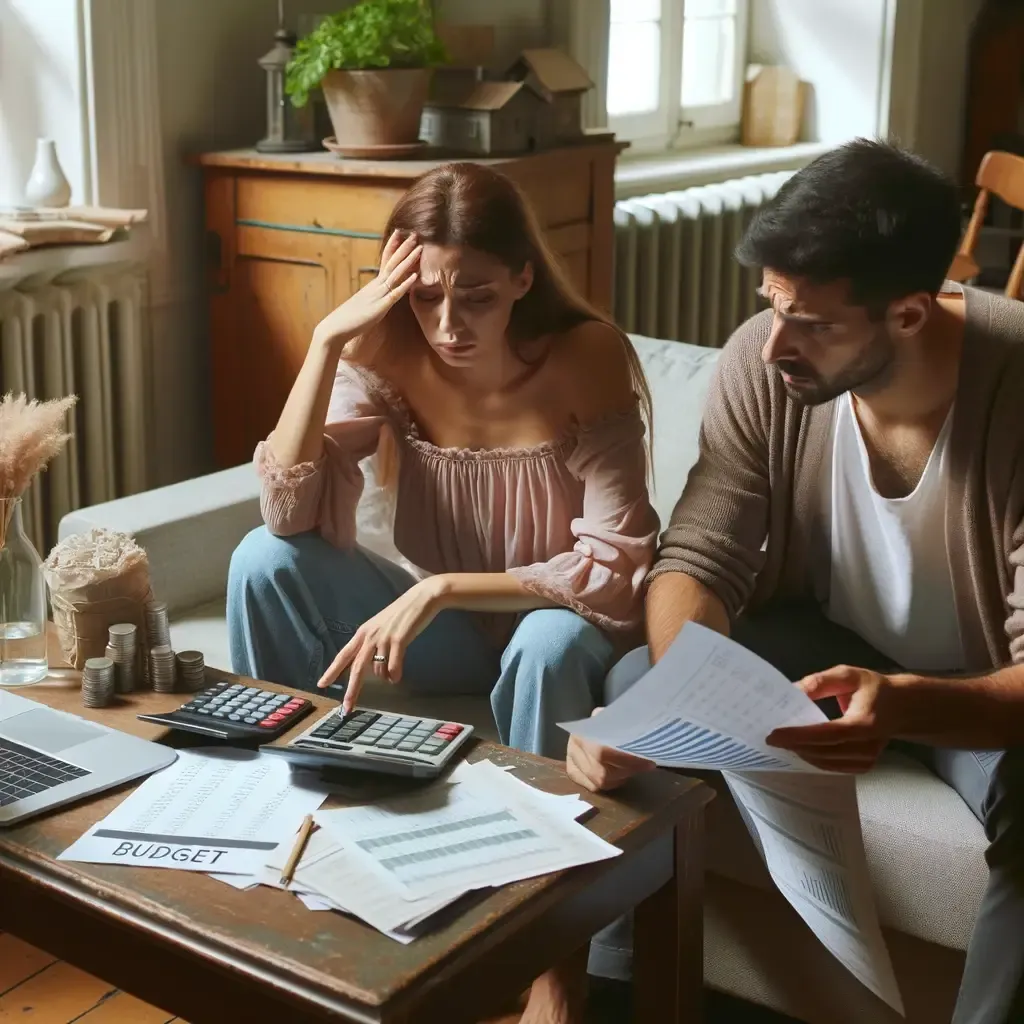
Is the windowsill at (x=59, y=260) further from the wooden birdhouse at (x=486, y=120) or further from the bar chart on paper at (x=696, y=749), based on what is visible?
the bar chart on paper at (x=696, y=749)

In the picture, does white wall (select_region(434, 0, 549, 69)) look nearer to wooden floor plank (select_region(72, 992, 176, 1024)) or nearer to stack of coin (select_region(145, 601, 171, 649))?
stack of coin (select_region(145, 601, 171, 649))

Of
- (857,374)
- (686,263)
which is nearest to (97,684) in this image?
(857,374)

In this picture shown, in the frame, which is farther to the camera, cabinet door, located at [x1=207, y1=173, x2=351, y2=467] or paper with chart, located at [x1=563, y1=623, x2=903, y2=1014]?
cabinet door, located at [x1=207, y1=173, x2=351, y2=467]

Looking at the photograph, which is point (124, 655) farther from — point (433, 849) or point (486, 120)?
point (486, 120)

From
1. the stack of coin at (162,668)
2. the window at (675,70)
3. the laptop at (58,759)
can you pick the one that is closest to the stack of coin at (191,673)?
the stack of coin at (162,668)

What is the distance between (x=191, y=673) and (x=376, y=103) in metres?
1.33

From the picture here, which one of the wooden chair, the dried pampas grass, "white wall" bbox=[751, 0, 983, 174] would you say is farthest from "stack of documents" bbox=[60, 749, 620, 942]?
"white wall" bbox=[751, 0, 983, 174]

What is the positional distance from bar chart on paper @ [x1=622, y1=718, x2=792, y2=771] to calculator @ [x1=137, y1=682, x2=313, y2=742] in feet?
1.23

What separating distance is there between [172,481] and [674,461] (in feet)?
3.97

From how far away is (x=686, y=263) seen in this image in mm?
3566

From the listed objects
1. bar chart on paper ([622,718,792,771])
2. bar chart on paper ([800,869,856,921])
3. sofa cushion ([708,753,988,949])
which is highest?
bar chart on paper ([622,718,792,771])

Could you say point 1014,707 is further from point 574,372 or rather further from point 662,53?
point 662,53

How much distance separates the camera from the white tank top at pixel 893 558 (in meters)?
1.62

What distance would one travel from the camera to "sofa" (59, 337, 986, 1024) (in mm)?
1505
